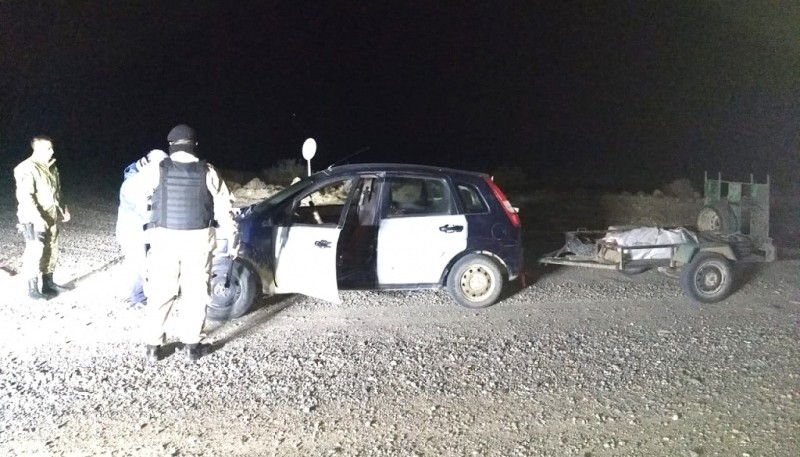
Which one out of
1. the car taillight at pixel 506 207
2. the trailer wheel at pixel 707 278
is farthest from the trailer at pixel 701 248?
the car taillight at pixel 506 207

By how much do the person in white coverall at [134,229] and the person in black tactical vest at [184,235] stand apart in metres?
1.47

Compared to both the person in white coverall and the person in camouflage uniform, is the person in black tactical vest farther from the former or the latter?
the person in camouflage uniform

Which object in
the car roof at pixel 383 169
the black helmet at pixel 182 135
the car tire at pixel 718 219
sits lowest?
the car tire at pixel 718 219

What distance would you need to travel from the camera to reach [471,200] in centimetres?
835

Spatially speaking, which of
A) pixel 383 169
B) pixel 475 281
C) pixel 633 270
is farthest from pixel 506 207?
pixel 633 270

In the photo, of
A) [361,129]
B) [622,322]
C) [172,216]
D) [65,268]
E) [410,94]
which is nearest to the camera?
[172,216]

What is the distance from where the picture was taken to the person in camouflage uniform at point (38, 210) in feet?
26.8

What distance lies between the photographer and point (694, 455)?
479 cm

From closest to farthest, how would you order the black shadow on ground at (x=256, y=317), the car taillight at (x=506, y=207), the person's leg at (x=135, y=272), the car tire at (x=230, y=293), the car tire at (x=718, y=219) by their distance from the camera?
1. the black shadow on ground at (x=256, y=317)
2. the car tire at (x=230, y=293)
3. the person's leg at (x=135, y=272)
4. the car taillight at (x=506, y=207)
5. the car tire at (x=718, y=219)

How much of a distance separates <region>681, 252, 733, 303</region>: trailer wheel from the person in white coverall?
6.04 meters

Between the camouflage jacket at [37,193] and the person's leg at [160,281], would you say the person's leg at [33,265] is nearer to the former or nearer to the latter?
the camouflage jacket at [37,193]

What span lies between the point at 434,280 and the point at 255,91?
2639 inches

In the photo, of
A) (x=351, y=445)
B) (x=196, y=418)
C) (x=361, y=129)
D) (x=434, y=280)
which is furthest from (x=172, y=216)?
(x=361, y=129)

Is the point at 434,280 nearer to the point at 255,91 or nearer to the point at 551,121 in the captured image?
the point at 551,121
